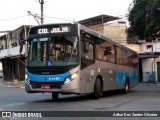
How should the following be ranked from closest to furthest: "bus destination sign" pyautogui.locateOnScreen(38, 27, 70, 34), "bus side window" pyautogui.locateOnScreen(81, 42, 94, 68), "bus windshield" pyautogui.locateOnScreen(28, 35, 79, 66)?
"bus windshield" pyautogui.locateOnScreen(28, 35, 79, 66), "bus destination sign" pyautogui.locateOnScreen(38, 27, 70, 34), "bus side window" pyautogui.locateOnScreen(81, 42, 94, 68)

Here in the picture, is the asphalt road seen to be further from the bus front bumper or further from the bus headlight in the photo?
the bus headlight

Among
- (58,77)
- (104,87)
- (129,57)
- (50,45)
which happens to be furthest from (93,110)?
(129,57)

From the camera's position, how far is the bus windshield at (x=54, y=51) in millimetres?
15586

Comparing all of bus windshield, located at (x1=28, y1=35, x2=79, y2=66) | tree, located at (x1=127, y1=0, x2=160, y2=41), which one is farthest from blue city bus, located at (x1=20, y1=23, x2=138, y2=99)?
tree, located at (x1=127, y1=0, x2=160, y2=41)

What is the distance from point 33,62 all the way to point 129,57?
1086cm

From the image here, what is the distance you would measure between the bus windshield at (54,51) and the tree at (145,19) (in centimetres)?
825

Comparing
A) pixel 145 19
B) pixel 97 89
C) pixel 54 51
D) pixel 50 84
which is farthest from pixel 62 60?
pixel 145 19

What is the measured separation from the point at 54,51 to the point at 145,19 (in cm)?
1034

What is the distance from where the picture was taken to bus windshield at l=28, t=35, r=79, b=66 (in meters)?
15.6

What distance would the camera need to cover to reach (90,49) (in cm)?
1722

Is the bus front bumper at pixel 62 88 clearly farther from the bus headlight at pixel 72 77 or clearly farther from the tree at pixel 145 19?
the tree at pixel 145 19

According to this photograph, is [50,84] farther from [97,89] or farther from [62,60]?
[97,89]

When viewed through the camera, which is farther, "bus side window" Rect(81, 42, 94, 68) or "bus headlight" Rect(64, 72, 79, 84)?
"bus side window" Rect(81, 42, 94, 68)

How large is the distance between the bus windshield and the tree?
27.1ft
